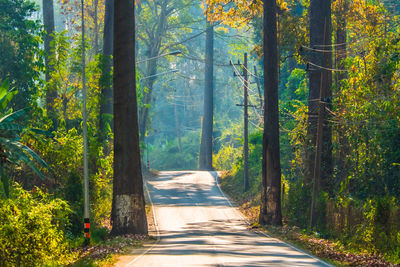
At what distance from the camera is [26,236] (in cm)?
1730

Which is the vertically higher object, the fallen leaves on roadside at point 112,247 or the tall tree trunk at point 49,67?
the tall tree trunk at point 49,67

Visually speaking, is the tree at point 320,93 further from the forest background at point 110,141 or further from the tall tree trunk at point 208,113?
the tall tree trunk at point 208,113

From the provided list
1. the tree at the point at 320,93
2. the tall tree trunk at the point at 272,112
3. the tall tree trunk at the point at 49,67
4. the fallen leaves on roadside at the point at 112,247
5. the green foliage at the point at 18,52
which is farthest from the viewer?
the tall tree trunk at the point at 49,67

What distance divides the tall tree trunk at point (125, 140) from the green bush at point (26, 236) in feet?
15.4

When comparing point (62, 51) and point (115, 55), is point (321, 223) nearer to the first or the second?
point (115, 55)

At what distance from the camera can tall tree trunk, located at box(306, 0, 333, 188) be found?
88.8 ft

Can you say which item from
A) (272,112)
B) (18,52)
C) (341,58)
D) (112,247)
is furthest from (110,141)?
(112,247)

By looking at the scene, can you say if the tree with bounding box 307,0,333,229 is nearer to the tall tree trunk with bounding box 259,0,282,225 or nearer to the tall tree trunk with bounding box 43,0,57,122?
the tall tree trunk with bounding box 259,0,282,225

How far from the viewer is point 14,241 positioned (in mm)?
16875

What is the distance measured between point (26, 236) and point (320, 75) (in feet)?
54.9

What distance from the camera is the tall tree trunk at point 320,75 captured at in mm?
27064

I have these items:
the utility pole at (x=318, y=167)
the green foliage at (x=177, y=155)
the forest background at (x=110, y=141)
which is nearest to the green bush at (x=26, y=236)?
the forest background at (x=110, y=141)

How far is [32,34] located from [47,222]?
17300 millimetres

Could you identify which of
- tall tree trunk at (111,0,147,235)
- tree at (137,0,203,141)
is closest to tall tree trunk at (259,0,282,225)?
tall tree trunk at (111,0,147,235)
